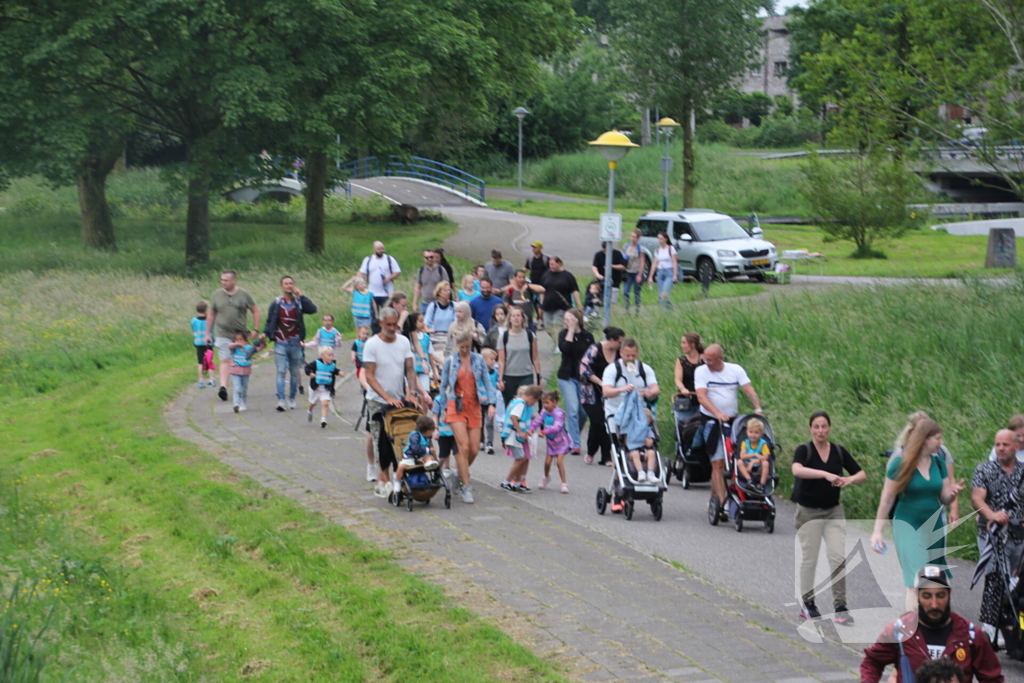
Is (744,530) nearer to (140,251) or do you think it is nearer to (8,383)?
(8,383)

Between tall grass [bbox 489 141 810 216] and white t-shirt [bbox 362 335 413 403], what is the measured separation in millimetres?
37797

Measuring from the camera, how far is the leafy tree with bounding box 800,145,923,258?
1345 inches

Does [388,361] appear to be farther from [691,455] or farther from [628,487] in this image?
[691,455]

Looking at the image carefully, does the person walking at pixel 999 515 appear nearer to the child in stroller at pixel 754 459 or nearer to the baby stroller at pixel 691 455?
the child in stroller at pixel 754 459

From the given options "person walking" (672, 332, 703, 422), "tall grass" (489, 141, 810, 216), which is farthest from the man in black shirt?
"tall grass" (489, 141, 810, 216)

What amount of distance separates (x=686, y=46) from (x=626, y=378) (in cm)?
3128

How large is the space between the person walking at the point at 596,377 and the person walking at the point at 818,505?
4432mm

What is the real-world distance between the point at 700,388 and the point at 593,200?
45.5 m

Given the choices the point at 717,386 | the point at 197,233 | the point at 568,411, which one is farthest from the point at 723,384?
the point at 197,233

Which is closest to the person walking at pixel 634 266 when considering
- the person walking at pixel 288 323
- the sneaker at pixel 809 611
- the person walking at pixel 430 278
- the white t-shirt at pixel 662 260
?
the white t-shirt at pixel 662 260

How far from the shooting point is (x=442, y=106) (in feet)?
123

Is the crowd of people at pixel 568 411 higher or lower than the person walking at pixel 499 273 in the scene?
lower

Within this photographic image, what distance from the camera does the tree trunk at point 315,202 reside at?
3694 centimetres

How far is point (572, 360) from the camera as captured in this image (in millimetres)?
14820
